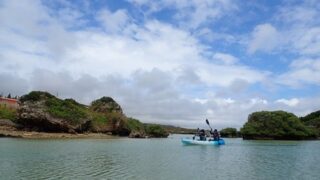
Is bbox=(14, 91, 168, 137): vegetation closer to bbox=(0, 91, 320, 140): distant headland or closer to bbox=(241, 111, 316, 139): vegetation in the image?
bbox=(0, 91, 320, 140): distant headland

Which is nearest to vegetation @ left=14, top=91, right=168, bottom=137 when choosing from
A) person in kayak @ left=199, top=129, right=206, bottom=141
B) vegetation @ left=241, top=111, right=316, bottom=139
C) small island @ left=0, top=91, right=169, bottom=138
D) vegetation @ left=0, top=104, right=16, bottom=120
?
small island @ left=0, top=91, right=169, bottom=138

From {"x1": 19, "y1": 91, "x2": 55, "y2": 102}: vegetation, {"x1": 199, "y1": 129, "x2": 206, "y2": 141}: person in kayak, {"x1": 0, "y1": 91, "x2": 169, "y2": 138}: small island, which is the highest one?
{"x1": 19, "y1": 91, "x2": 55, "y2": 102}: vegetation

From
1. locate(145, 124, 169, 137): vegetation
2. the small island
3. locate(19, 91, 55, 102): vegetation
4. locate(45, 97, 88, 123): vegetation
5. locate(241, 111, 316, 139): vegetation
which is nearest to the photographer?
A: the small island

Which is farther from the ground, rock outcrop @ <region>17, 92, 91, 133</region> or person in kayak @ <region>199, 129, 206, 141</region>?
rock outcrop @ <region>17, 92, 91, 133</region>

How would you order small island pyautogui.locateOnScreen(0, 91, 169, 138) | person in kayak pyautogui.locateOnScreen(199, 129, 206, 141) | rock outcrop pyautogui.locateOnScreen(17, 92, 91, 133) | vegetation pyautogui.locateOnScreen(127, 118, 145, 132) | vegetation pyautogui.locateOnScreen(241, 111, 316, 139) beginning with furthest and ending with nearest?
vegetation pyautogui.locateOnScreen(127, 118, 145, 132), vegetation pyautogui.locateOnScreen(241, 111, 316, 139), rock outcrop pyautogui.locateOnScreen(17, 92, 91, 133), small island pyautogui.locateOnScreen(0, 91, 169, 138), person in kayak pyautogui.locateOnScreen(199, 129, 206, 141)

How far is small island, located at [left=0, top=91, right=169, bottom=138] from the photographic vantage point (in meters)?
118

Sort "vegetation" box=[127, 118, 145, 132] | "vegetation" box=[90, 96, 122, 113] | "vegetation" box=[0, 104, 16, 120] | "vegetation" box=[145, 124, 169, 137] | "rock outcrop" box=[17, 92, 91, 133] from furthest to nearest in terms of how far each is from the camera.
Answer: "vegetation" box=[145, 124, 169, 137] < "vegetation" box=[127, 118, 145, 132] < "vegetation" box=[90, 96, 122, 113] < "vegetation" box=[0, 104, 16, 120] < "rock outcrop" box=[17, 92, 91, 133]

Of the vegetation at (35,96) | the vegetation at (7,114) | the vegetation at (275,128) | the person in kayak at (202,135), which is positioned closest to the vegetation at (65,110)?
the vegetation at (35,96)

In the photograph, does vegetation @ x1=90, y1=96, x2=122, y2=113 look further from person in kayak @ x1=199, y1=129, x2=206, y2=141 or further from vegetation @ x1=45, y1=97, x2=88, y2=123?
person in kayak @ x1=199, y1=129, x2=206, y2=141

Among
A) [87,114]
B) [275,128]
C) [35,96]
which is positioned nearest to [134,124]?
[87,114]

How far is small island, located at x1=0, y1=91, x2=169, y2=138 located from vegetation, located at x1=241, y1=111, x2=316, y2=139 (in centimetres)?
4913

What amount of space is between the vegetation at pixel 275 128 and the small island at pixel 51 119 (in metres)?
49.1

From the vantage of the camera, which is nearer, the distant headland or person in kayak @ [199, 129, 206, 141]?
person in kayak @ [199, 129, 206, 141]

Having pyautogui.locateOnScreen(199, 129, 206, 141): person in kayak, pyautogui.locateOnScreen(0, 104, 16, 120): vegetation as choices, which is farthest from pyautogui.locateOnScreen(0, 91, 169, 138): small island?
pyautogui.locateOnScreen(199, 129, 206, 141): person in kayak
